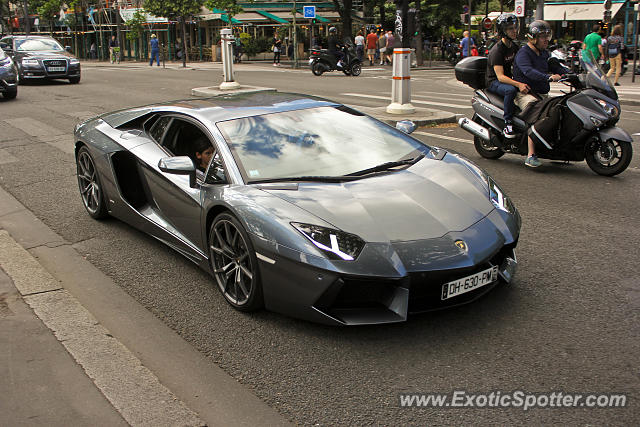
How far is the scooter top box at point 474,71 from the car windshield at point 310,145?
12.9 ft

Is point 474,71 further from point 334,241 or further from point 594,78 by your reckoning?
point 334,241

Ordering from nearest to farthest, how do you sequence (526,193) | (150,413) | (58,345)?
(150,413) → (58,345) → (526,193)

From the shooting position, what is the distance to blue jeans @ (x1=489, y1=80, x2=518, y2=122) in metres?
7.99

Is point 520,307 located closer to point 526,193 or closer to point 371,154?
point 371,154

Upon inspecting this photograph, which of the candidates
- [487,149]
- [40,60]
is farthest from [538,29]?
[40,60]

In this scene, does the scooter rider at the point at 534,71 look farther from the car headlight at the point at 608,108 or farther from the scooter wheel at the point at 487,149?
the scooter wheel at the point at 487,149

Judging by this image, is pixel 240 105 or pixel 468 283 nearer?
pixel 468 283

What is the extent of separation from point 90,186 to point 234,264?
9.43 feet

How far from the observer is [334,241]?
141 inches

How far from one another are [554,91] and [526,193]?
12062mm

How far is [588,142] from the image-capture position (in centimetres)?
765

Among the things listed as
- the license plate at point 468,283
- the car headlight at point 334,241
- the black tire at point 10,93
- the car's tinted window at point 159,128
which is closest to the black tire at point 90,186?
the car's tinted window at point 159,128

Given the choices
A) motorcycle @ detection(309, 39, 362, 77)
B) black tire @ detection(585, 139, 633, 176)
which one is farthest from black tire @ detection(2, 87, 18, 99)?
black tire @ detection(585, 139, 633, 176)

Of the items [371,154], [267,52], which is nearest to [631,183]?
[371,154]
